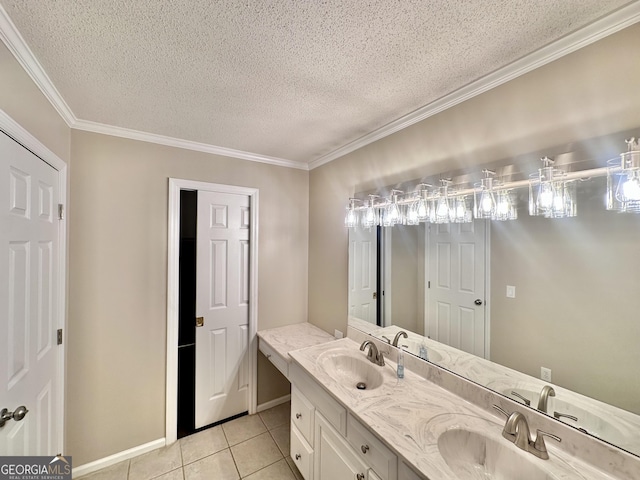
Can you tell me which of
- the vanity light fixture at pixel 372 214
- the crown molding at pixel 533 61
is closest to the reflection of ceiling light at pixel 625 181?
the crown molding at pixel 533 61

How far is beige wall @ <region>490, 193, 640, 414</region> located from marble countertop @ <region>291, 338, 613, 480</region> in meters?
0.28

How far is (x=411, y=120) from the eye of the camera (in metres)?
1.69

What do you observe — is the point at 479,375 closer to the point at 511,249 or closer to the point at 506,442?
the point at 506,442

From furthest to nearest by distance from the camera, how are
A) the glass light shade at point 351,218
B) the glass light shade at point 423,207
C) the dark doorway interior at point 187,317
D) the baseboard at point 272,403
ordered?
1. the baseboard at point 272,403
2. the dark doorway interior at point 187,317
3. the glass light shade at point 351,218
4. the glass light shade at point 423,207

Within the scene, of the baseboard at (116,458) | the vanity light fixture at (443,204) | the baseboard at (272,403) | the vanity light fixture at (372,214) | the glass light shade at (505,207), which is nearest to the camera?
the glass light shade at (505,207)

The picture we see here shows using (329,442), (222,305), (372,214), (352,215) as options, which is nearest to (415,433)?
(329,442)

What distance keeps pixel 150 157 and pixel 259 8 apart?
1595 mm

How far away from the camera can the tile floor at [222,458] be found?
5.93 ft

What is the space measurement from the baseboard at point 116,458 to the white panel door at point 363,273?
1.84 metres

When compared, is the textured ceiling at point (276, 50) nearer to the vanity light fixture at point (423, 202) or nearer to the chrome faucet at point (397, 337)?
the vanity light fixture at point (423, 202)

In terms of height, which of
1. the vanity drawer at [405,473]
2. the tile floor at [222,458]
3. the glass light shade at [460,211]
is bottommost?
the tile floor at [222,458]

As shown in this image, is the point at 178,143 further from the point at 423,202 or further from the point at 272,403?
the point at 272,403

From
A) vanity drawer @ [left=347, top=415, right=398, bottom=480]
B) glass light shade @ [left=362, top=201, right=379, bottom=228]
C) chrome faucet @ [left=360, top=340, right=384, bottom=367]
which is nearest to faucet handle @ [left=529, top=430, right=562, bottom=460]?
vanity drawer @ [left=347, top=415, right=398, bottom=480]

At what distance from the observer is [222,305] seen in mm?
2350
